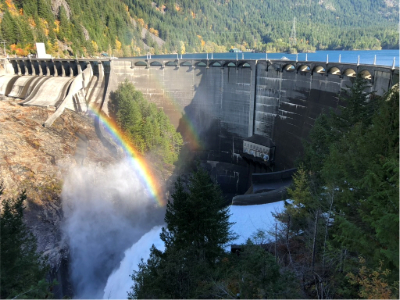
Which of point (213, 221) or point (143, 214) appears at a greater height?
point (213, 221)

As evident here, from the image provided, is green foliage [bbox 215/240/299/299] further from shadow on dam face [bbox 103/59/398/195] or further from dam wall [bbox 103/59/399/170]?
shadow on dam face [bbox 103/59/398/195]

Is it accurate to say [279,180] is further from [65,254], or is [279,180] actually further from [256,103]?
[65,254]

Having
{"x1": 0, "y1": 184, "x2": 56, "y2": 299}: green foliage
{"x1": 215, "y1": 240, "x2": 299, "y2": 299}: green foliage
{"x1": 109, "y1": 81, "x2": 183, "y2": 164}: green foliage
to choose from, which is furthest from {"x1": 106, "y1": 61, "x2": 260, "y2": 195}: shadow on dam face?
{"x1": 215, "y1": 240, "x2": 299, "y2": 299}: green foliage

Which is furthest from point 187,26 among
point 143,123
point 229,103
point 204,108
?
point 143,123

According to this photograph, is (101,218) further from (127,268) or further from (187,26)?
(187,26)

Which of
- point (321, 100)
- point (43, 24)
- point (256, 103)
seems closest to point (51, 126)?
point (256, 103)

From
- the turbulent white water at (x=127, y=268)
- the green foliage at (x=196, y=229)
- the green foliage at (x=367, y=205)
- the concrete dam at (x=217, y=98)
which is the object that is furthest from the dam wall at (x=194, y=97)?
the green foliage at (x=367, y=205)
